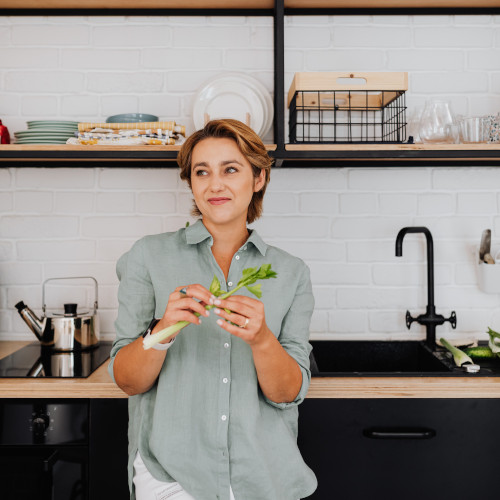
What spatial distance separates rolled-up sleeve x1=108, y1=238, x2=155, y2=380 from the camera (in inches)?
50.7

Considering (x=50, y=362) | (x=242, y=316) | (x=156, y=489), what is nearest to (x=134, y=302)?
(x=242, y=316)

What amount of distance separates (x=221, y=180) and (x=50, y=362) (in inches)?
34.1

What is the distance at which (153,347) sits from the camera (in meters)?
1.17

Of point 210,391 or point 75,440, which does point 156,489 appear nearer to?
point 210,391

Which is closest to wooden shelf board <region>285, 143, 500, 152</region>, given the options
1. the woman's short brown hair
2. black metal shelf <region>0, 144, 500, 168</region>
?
black metal shelf <region>0, 144, 500, 168</region>

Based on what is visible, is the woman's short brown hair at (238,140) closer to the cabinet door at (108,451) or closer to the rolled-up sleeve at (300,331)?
the rolled-up sleeve at (300,331)

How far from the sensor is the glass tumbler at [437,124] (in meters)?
1.75

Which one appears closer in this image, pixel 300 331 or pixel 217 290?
pixel 217 290

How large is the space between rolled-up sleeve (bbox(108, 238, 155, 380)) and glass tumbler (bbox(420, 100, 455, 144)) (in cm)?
103

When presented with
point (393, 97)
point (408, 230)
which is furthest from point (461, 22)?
A: point (408, 230)

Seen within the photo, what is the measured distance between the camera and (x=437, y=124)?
175 centimetres

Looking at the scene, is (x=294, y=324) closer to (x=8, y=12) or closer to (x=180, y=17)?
(x=180, y=17)

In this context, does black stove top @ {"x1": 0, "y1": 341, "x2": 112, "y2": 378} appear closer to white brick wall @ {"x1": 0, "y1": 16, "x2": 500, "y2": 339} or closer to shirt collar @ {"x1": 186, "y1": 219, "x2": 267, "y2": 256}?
white brick wall @ {"x1": 0, "y1": 16, "x2": 500, "y2": 339}

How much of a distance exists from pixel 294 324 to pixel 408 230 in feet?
2.31
